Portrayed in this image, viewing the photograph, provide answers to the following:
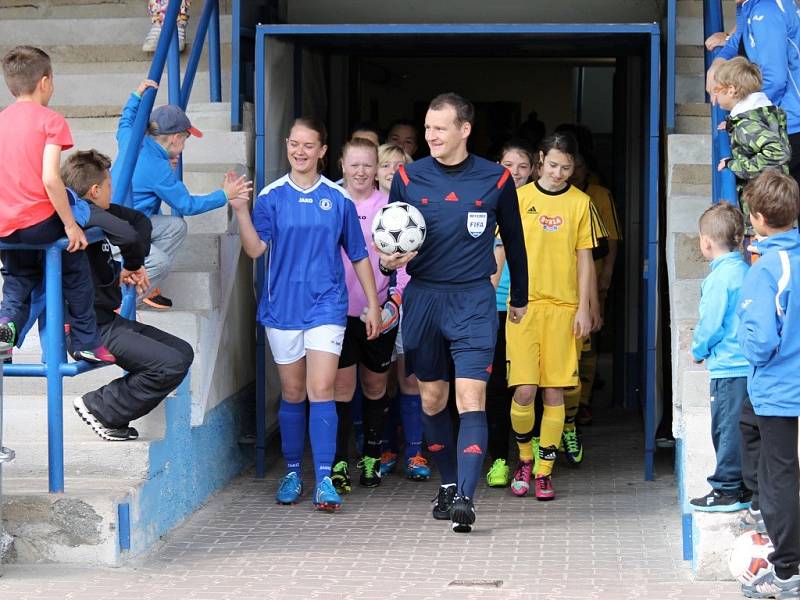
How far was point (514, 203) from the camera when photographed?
5973 mm

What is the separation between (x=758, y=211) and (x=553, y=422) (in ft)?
7.97

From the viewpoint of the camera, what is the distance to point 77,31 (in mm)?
9117

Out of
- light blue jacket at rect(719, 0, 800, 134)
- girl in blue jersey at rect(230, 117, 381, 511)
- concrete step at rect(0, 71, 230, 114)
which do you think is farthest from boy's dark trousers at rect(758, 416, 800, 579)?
concrete step at rect(0, 71, 230, 114)

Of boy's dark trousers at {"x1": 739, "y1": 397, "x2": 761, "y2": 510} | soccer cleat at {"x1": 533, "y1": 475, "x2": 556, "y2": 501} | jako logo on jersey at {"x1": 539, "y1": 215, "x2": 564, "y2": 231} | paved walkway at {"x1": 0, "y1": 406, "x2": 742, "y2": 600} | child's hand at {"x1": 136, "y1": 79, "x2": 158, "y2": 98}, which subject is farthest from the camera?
jako logo on jersey at {"x1": 539, "y1": 215, "x2": 564, "y2": 231}

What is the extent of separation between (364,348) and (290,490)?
32.4 inches

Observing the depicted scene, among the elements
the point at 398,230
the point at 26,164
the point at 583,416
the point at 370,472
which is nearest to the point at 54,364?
the point at 26,164

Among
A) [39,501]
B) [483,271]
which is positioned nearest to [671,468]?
[483,271]

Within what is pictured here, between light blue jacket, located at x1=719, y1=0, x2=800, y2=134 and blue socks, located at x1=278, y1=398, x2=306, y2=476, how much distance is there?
8.73 ft

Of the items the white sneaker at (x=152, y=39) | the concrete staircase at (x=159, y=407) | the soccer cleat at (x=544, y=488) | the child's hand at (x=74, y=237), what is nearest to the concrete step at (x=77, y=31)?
the concrete staircase at (x=159, y=407)

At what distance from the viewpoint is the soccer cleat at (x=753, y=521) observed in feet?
16.0

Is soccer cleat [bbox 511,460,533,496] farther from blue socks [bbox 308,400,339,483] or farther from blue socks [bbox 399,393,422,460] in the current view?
blue socks [bbox 308,400,339,483]

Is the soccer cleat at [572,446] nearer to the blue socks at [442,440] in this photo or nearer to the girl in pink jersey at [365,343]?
the girl in pink jersey at [365,343]

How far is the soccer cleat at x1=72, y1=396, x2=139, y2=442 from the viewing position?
552 centimetres

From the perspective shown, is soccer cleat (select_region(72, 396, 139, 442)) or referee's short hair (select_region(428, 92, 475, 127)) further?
referee's short hair (select_region(428, 92, 475, 127))
